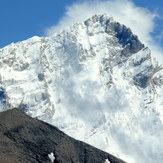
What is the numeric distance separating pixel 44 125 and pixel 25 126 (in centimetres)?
303

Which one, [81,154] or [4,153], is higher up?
[81,154]

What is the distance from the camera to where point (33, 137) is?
270ft

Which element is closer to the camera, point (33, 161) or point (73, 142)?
point (33, 161)

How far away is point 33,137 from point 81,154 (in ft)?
22.0

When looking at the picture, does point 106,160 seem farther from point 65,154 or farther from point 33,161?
point 33,161

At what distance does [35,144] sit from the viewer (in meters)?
81.0

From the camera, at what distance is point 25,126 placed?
84000mm

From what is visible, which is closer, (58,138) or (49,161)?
(49,161)

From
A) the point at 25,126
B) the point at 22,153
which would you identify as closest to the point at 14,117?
the point at 25,126

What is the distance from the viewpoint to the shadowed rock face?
78188 mm

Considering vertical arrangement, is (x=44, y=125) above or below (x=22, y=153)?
above

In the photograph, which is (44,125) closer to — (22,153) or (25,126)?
(25,126)

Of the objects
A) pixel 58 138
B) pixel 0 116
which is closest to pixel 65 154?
pixel 58 138

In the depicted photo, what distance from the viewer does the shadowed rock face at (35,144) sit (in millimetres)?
78188
